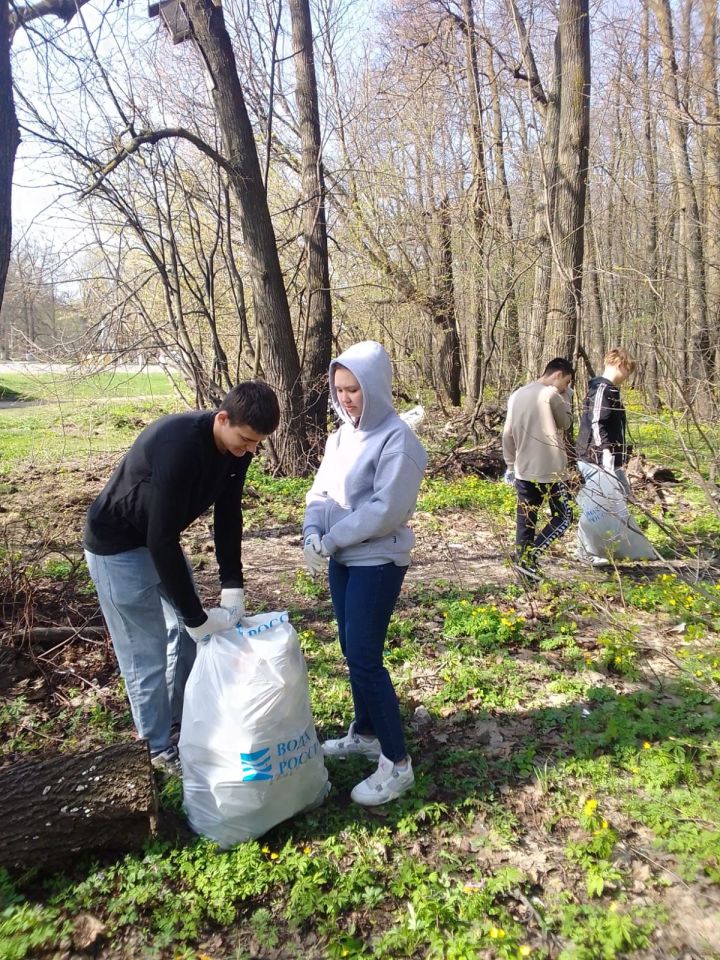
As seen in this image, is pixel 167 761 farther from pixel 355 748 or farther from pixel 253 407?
pixel 253 407

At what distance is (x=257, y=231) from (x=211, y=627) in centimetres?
619

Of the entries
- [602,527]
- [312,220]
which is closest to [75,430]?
[312,220]

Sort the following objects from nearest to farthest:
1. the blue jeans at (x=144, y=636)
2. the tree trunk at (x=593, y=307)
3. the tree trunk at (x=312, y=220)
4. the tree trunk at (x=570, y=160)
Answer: the blue jeans at (x=144, y=636) < the tree trunk at (x=570, y=160) < the tree trunk at (x=312, y=220) < the tree trunk at (x=593, y=307)

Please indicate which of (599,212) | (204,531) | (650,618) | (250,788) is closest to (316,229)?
(204,531)

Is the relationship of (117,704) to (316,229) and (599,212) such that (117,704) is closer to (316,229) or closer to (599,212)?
Result: (316,229)

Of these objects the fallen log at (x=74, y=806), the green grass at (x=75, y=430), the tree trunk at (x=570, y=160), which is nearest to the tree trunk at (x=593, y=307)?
the tree trunk at (x=570, y=160)

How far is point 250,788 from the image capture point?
2377 millimetres

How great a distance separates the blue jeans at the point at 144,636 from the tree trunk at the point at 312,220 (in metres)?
5.64

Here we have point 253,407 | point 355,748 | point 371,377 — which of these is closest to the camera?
point 253,407

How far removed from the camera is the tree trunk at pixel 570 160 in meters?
7.84

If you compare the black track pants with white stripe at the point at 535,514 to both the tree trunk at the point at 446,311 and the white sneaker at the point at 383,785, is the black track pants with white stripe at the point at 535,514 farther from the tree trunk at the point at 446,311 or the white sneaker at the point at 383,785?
the tree trunk at the point at 446,311

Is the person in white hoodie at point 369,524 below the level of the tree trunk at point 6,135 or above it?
below

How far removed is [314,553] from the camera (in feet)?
8.63

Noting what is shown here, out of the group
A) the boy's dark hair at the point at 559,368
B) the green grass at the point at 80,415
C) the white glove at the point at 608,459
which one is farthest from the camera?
the green grass at the point at 80,415
